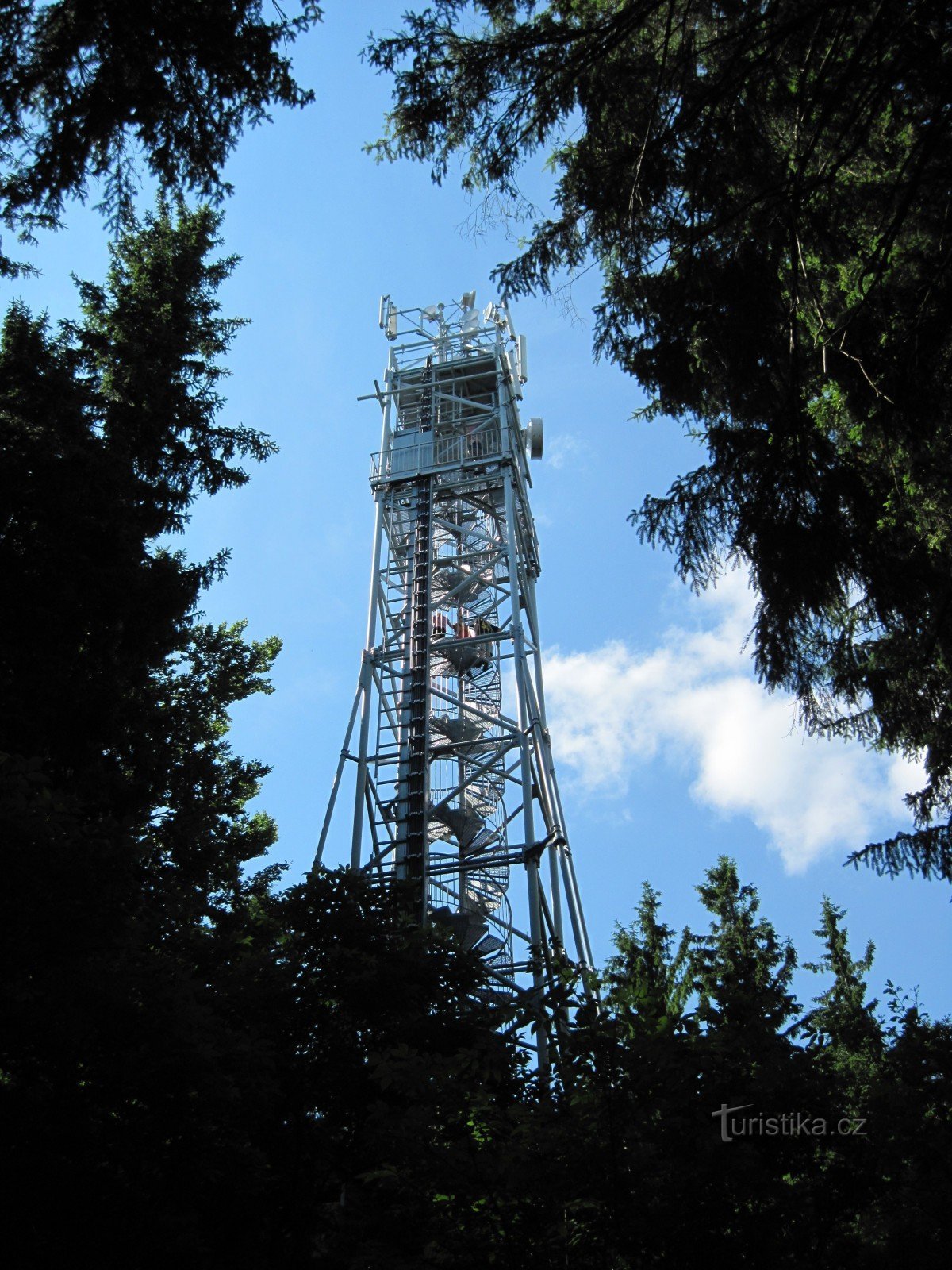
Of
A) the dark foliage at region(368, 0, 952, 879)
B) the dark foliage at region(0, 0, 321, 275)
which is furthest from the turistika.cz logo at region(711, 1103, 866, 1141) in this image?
the dark foliage at region(0, 0, 321, 275)

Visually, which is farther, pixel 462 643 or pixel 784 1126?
pixel 462 643

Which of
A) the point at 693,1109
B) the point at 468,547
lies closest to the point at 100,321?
the point at 468,547

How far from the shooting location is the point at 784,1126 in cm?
648

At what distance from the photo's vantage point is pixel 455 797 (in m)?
18.0

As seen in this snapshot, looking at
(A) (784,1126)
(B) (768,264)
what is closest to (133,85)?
(B) (768,264)

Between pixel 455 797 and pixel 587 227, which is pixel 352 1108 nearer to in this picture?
pixel 587 227

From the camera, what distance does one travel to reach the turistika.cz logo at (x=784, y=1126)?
6191mm

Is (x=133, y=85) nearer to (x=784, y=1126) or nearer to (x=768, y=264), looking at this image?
(x=768, y=264)

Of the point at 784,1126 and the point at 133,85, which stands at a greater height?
the point at 133,85

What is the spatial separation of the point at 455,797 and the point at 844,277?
12.0m

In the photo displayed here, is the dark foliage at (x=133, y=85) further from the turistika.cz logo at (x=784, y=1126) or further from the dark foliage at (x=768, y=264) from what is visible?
the turistika.cz logo at (x=784, y=1126)

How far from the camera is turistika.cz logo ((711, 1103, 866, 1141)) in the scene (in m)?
6.19

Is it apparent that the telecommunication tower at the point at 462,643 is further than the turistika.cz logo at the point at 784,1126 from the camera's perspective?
Yes

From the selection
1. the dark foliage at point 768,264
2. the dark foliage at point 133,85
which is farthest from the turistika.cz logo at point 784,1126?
the dark foliage at point 133,85
